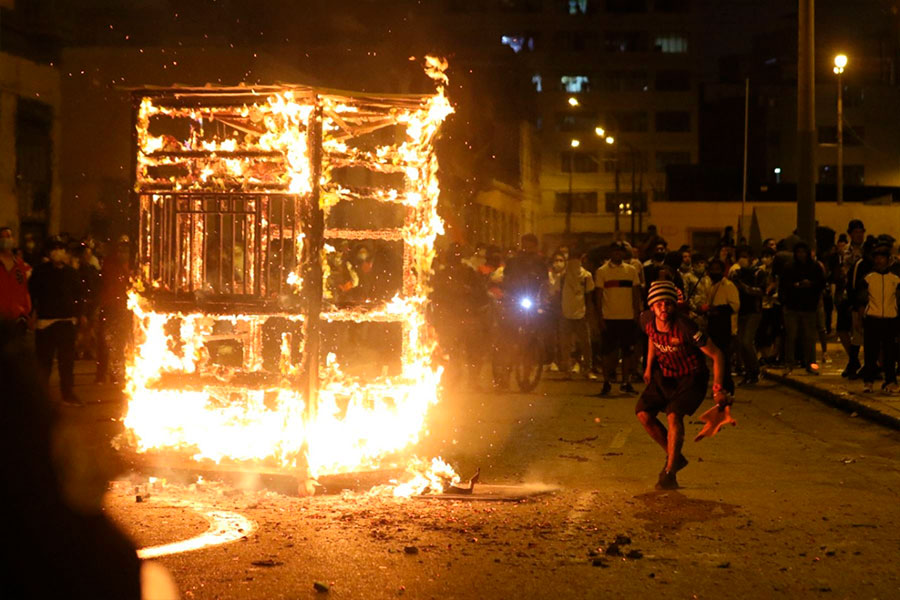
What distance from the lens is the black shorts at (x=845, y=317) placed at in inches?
609

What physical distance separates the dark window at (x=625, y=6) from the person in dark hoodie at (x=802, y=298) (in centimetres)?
8112

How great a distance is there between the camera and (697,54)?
93.0m

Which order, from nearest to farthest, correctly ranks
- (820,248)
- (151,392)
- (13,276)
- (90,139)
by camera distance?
(151,392) < (13,276) < (820,248) < (90,139)

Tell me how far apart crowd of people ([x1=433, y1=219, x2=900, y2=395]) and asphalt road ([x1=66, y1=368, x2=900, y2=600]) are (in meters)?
3.74

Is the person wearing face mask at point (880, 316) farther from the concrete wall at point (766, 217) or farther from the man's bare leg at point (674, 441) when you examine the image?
the concrete wall at point (766, 217)

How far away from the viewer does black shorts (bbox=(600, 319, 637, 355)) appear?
47.2ft

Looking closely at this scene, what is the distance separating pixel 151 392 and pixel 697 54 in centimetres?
8918

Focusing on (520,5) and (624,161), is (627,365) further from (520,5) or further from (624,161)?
(520,5)

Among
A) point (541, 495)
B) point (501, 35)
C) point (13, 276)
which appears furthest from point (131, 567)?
point (501, 35)

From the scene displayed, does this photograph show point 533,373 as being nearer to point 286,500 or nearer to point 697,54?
point 286,500

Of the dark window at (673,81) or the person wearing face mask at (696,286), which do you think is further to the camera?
the dark window at (673,81)

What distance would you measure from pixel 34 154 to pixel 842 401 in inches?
723

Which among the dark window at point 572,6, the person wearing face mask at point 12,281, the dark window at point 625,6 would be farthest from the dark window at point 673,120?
the person wearing face mask at point 12,281

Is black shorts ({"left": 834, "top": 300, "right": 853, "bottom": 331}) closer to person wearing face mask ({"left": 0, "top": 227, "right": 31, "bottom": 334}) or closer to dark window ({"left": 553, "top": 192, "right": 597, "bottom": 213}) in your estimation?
person wearing face mask ({"left": 0, "top": 227, "right": 31, "bottom": 334})
